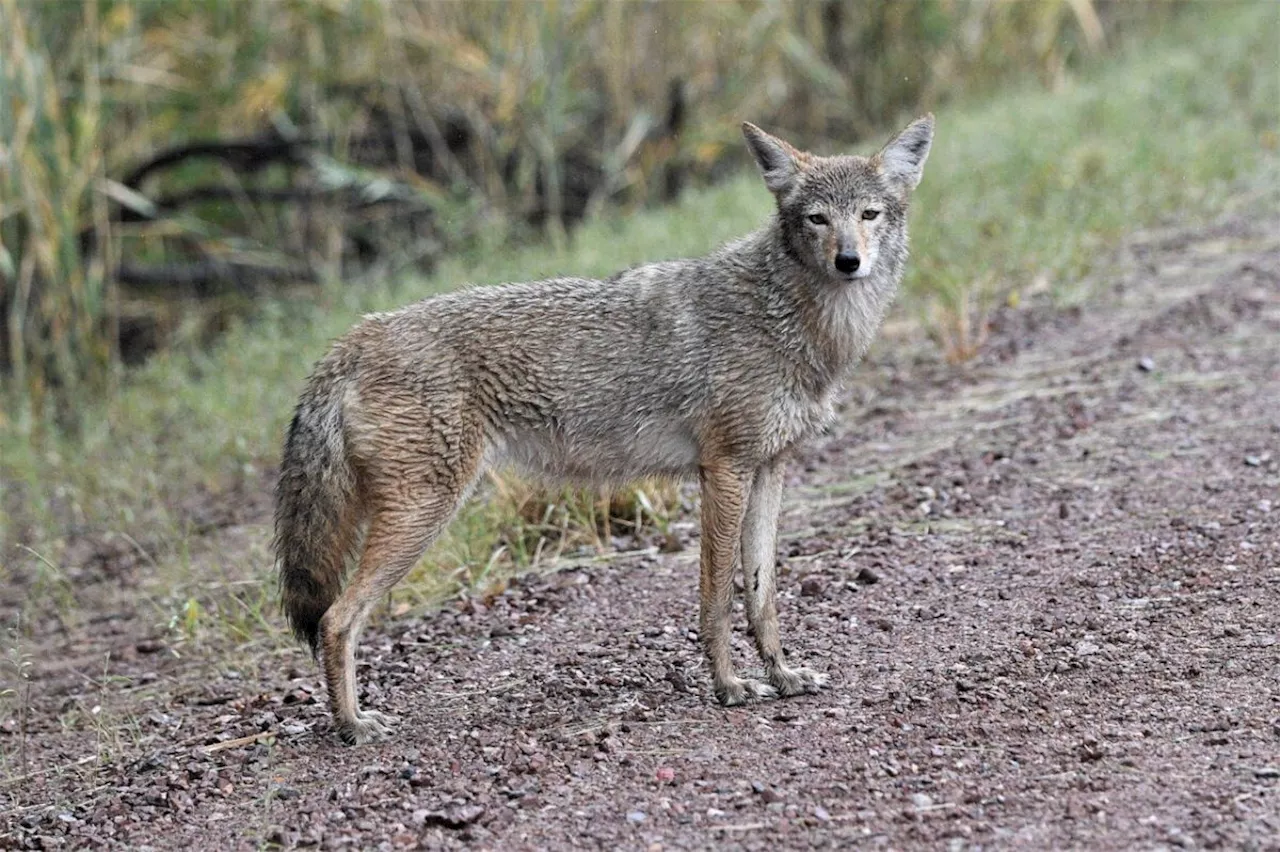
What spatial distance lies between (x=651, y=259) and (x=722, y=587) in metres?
4.55

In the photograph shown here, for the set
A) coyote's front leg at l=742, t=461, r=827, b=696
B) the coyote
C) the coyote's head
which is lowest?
coyote's front leg at l=742, t=461, r=827, b=696

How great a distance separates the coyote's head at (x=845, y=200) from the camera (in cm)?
471

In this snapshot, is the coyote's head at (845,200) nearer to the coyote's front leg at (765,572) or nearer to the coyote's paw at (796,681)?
the coyote's front leg at (765,572)

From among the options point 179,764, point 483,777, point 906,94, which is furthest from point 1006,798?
point 906,94

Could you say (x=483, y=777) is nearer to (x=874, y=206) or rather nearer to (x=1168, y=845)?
(x=1168, y=845)

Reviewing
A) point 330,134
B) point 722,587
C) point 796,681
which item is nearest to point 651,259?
point 330,134

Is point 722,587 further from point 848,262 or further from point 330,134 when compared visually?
point 330,134

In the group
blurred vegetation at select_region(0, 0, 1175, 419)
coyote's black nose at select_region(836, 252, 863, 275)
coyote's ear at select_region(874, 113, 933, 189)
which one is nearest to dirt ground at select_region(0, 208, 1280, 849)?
coyote's black nose at select_region(836, 252, 863, 275)

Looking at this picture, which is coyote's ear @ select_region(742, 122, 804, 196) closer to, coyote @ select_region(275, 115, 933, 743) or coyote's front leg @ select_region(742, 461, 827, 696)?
coyote @ select_region(275, 115, 933, 743)

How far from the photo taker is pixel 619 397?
483cm

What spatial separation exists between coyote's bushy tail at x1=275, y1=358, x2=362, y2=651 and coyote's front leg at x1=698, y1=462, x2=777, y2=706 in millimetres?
1040

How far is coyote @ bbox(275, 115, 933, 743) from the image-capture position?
4.58m

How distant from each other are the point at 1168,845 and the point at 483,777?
5.61 feet

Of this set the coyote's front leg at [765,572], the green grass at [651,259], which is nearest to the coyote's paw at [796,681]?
the coyote's front leg at [765,572]
